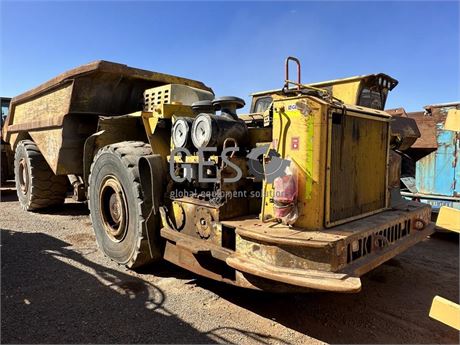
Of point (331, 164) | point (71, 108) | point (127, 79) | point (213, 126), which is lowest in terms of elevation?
point (331, 164)

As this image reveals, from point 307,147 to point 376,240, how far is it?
1050 mm

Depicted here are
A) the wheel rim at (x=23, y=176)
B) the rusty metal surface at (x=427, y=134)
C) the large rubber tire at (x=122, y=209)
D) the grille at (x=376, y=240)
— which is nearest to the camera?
the grille at (x=376, y=240)

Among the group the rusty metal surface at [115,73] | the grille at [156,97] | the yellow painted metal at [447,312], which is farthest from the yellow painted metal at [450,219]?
the rusty metal surface at [115,73]

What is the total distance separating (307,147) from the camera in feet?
9.78

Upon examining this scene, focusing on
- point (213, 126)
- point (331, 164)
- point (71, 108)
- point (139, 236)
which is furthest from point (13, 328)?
point (71, 108)

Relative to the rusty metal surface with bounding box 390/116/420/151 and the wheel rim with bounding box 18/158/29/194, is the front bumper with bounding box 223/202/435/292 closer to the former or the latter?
the rusty metal surface with bounding box 390/116/420/151

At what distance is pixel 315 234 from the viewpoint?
9.48 ft

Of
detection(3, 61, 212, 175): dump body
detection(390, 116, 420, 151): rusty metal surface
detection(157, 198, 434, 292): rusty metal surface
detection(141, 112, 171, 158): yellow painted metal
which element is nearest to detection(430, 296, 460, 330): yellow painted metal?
detection(157, 198, 434, 292): rusty metal surface

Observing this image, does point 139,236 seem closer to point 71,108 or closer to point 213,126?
point 213,126

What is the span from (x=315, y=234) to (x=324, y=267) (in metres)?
0.29

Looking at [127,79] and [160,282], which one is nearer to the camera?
[160,282]

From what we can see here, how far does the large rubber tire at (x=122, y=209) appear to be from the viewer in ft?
13.3

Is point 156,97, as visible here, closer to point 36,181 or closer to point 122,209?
point 122,209

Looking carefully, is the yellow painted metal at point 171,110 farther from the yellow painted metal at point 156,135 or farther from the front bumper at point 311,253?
the front bumper at point 311,253
